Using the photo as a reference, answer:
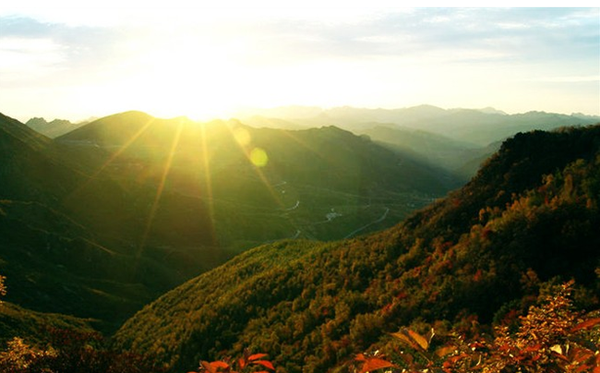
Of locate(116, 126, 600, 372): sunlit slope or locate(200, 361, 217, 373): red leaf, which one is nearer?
locate(200, 361, 217, 373): red leaf

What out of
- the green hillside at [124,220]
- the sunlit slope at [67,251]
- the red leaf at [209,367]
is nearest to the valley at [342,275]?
the sunlit slope at [67,251]

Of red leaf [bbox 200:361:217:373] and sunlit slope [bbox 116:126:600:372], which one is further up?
red leaf [bbox 200:361:217:373]

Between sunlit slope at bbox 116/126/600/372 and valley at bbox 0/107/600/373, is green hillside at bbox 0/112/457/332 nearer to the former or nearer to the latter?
valley at bbox 0/107/600/373

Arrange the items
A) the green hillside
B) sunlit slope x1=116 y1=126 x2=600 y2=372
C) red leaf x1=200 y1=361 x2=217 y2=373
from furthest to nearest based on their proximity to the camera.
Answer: the green hillside → sunlit slope x1=116 y1=126 x2=600 y2=372 → red leaf x1=200 y1=361 x2=217 y2=373

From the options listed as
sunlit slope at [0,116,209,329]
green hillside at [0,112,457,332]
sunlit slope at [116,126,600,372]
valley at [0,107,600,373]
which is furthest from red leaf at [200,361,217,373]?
sunlit slope at [0,116,209,329]

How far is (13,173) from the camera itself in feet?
358

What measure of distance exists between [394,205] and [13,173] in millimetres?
150202

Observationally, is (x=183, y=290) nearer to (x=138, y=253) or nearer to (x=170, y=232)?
(x=138, y=253)

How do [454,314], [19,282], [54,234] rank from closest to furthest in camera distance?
1. [454,314]
2. [19,282]
3. [54,234]

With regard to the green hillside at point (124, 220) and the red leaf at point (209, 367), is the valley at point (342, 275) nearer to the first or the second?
the green hillside at point (124, 220)

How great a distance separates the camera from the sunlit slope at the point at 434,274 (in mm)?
19438

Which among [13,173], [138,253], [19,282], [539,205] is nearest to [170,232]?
[138,253]

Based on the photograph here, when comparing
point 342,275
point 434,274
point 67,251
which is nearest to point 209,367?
point 434,274

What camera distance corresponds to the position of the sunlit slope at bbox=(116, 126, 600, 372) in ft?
63.8
